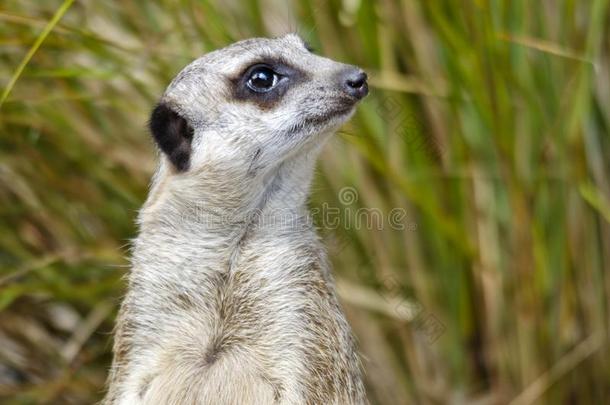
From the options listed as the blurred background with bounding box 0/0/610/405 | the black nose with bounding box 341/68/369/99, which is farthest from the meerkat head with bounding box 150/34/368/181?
the blurred background with bounding box 0/0/610/405

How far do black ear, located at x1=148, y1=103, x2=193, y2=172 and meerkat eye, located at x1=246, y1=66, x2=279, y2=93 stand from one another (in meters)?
0.18

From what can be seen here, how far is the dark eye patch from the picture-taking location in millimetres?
1990

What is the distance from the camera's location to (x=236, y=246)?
2.01 metres

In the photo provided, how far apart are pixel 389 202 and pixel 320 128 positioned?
1.12 meters

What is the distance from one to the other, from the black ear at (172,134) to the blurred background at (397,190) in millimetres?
485

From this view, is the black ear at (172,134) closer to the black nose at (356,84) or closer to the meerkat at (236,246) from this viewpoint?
the meerkat at (236,246)

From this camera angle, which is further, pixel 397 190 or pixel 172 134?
pixel 397 190

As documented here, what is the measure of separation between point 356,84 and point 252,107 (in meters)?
0.23

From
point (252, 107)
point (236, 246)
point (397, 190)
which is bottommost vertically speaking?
point (236, 246)

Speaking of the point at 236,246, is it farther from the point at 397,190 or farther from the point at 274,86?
the point at 397,190

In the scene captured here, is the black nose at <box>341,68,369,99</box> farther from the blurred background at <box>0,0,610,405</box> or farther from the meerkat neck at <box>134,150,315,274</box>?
the blurred background at <box>0,0,610,405</box>

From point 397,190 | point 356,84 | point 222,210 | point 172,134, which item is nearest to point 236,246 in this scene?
point 222,210

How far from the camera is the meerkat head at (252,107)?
6.39 feet

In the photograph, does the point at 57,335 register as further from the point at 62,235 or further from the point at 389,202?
the point at 389,202
